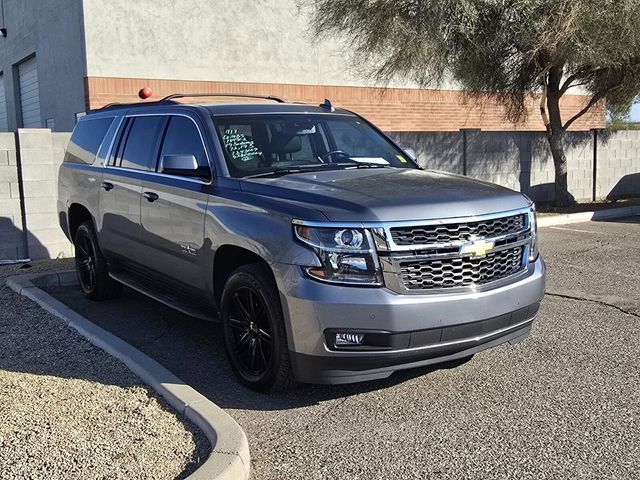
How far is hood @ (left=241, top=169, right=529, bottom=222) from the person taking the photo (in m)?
4.14

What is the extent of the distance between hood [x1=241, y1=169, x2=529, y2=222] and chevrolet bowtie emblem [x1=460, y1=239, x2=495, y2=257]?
0.18m

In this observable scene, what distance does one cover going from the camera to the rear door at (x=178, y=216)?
5.14 m

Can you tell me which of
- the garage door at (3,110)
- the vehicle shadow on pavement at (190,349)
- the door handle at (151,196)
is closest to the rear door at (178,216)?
the door handle at (151,196)

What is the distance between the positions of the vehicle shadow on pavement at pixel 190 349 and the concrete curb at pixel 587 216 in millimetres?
8370

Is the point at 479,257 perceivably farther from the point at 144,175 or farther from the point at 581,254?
the point at 581,254

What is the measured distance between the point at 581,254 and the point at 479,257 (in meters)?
6.16

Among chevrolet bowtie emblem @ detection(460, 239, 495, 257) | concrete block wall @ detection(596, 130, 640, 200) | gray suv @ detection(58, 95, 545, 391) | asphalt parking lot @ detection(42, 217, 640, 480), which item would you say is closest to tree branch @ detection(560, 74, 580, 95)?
concrete block wall @ detection(596, 130, 640, 200)

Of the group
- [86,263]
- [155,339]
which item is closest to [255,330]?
[155,339]

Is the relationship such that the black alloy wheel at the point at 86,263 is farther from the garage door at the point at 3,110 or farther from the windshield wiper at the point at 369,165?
the garage door at the point at 3,110

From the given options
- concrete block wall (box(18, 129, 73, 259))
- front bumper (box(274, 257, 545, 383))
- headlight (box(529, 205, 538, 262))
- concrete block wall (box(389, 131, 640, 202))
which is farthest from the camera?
concrete block wall (box(389, 131, 640, 202))

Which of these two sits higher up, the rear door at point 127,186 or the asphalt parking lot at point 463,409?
the rear door at point 127,186

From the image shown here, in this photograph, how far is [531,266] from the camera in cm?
477

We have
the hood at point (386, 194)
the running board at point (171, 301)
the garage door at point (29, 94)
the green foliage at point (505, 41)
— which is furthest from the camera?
the garage door at point (29, 94)

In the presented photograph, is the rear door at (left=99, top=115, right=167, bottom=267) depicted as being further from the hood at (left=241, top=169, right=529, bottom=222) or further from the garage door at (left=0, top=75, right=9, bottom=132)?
the garage door at (left=0, top=75, right=9, bottom=132)
